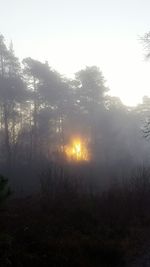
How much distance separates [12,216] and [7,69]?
3363 centimetres

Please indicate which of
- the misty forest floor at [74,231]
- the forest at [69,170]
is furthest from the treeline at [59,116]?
the misty forest floor at [74,231]

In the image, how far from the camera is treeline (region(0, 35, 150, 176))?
44.9m

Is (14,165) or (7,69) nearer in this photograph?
(14,165)

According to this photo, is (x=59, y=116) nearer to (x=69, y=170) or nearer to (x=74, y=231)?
(x=69, y=170)

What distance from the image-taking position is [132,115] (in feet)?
190

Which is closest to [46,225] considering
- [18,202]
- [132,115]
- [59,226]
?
[59,226]

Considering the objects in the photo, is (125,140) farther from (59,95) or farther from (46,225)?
(46,225)

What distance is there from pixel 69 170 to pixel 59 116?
1716cm

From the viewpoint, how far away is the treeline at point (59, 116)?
44.9m

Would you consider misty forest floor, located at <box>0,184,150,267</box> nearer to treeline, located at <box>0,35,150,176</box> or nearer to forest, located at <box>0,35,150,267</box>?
forest, located at <box>0,35,150,267</box>

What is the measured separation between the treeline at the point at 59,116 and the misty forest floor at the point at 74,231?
27.7 m

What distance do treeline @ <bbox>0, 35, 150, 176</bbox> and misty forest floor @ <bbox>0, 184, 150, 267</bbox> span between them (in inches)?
1091

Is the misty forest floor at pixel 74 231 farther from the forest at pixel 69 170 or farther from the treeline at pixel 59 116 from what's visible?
the treeline at pixel 59 116

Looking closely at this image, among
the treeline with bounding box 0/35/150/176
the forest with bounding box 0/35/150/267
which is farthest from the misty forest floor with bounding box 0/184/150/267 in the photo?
the treeline with bounding box 0/35/150/176
